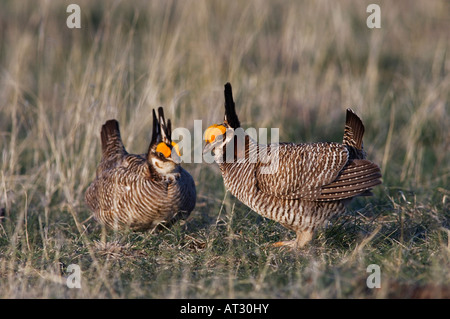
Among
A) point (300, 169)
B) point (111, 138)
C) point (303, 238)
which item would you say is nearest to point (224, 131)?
point (300, 169)

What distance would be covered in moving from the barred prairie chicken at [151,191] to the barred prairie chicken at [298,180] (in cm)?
38

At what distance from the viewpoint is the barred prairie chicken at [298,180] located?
483 cm

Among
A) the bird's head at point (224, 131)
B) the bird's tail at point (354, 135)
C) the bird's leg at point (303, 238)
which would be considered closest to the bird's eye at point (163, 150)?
the bird's head at point (224, 131)

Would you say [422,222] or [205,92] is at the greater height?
[205,92]

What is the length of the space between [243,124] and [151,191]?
92.2 inches

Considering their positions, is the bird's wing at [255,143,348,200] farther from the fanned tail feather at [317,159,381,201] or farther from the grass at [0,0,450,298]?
the grass at [0,0,450,298]

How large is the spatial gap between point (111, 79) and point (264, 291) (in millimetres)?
3375

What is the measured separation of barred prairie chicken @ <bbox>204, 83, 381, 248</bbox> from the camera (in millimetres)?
4828

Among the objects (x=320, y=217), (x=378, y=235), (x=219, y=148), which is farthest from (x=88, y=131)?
(x=378, y=235)

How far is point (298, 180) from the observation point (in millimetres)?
4820

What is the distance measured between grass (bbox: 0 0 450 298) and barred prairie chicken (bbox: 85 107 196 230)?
17cm

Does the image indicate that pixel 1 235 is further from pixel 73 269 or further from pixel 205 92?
pixel 205 92

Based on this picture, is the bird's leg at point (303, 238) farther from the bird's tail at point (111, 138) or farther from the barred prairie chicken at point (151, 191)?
the bird's tail at point (111, 138)

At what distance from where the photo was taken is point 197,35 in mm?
8523
